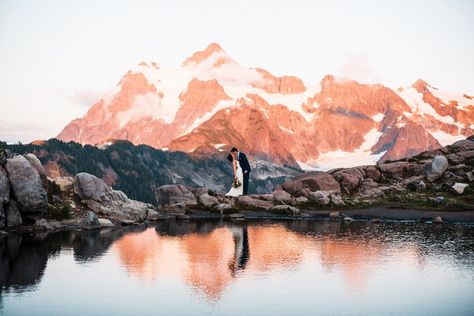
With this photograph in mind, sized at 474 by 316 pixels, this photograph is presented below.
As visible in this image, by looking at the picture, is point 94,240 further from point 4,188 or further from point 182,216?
point 182,216

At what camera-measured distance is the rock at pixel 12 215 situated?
7224cm

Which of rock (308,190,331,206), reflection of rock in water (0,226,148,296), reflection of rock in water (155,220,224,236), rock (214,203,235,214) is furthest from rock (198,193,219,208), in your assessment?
reflection of rock in water (0,226,148,296)

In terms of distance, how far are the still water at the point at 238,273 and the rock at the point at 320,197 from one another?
31620mm

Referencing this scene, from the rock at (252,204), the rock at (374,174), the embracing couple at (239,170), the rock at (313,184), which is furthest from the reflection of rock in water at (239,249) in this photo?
the rock at (374,174)

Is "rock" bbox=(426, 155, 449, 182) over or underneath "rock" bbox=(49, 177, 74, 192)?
over

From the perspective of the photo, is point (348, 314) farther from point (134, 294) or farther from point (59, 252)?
point (59, 252)

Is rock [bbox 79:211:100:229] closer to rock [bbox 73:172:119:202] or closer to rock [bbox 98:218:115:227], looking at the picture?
rock [bbox 98:218:115:227]

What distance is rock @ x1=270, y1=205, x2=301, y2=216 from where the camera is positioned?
345ft

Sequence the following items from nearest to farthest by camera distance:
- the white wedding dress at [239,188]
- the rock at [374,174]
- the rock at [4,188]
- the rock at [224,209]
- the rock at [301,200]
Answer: the rock at [4,188], the white wedding dress at [239,188], the rock at [224,209], the rock at [301,200], the rock at [374,174]

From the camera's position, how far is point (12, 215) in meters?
72.8

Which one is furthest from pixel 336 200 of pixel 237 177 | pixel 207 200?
pixel 207 200

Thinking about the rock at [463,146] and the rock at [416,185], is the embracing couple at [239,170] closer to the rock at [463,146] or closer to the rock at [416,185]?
the rock at [416,185]

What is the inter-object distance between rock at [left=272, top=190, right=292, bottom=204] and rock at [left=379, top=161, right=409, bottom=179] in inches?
922

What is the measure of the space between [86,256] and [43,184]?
85.0ft
